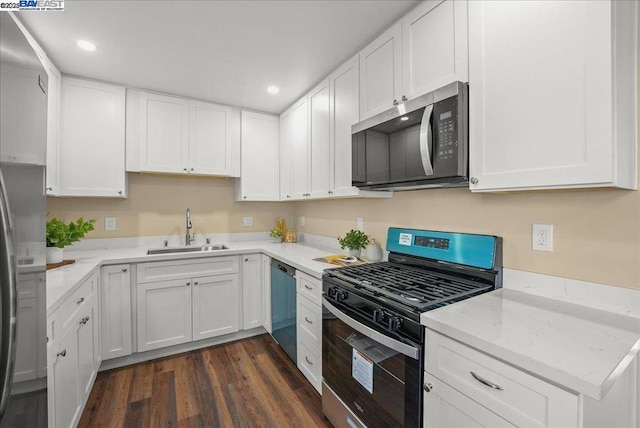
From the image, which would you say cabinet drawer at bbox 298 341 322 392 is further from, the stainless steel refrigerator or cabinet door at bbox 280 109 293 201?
cabinet door at bbox 280 109 293 201

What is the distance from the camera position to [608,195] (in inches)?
44.0

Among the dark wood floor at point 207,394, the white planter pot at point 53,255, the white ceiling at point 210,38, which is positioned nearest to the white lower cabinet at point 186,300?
the dark wood floor at point 207,394

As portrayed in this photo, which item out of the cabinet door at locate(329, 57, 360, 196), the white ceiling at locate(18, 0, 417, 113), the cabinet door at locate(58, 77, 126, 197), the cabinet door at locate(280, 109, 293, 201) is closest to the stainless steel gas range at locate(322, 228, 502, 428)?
the cabinet door at locate(329, 57, 360, 196)

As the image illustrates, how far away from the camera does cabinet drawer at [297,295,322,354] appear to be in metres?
1.89

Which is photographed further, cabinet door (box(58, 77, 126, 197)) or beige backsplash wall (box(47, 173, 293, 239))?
beige backsplash wall (box(47, 173, 293, 239))

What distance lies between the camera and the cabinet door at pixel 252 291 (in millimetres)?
2836

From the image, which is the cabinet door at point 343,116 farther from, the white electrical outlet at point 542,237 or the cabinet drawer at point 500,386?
the cabinet drawer at point 500,386

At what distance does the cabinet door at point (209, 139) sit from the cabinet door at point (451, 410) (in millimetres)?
2683

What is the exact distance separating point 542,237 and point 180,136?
9.80 feet

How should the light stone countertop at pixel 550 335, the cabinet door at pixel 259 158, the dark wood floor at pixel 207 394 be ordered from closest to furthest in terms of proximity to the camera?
the light stone countertop at pixel 550 335 < the dark wood floor at pixel 207 394 < the cabinet door at pixel 259 158

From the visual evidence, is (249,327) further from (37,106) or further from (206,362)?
(37,106)

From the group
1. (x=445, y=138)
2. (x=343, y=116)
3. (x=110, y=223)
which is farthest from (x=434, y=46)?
(x=110, y=223)

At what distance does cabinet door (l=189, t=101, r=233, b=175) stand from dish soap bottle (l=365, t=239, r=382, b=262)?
177cm

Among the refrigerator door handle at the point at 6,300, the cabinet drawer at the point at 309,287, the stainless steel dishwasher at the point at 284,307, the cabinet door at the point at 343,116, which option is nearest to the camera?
the refrigerator door handle at the point at 6,300
